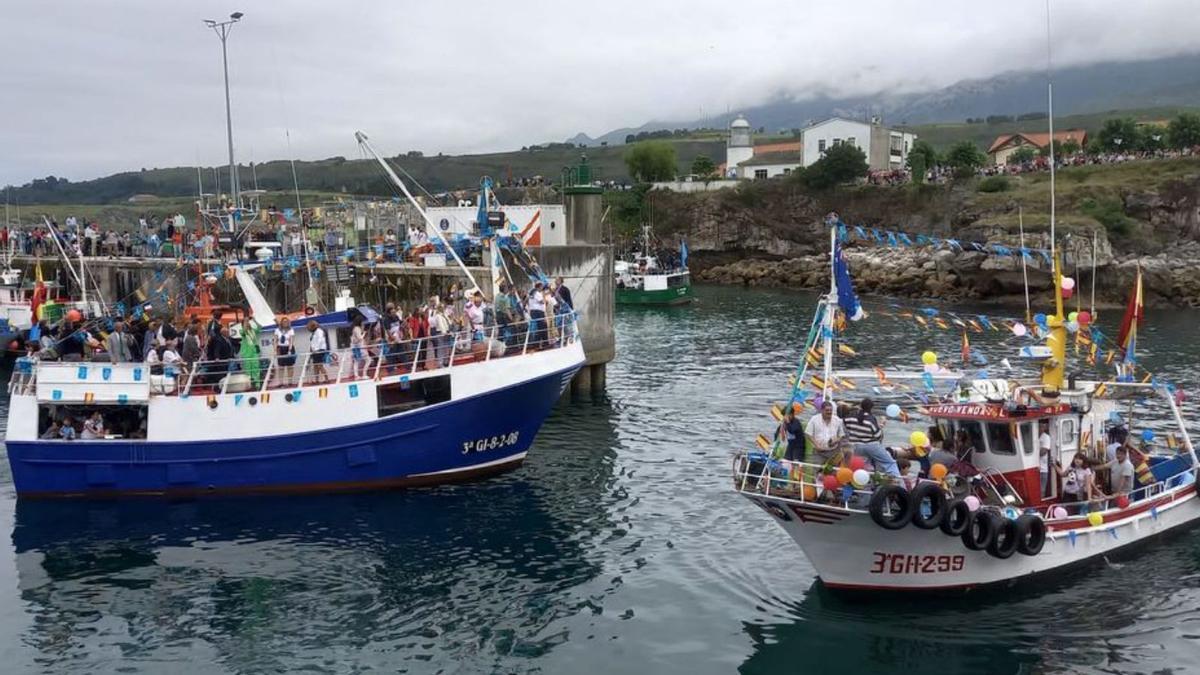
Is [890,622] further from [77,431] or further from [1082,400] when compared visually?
[77,431]

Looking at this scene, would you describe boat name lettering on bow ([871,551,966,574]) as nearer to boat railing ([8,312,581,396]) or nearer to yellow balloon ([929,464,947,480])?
yellow balloon ([929,464,947,480])

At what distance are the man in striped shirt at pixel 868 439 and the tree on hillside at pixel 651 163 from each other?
103 metres

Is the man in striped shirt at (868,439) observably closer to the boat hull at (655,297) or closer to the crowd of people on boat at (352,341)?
the crowd of people on boat at (352,341)

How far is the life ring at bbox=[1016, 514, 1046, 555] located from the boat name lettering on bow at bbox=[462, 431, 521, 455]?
43.7ft

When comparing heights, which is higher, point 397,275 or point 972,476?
point 397,275

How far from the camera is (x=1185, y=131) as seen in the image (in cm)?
9125

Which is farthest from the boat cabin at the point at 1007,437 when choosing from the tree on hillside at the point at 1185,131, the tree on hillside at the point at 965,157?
the tree on hillside at the point at 965,157

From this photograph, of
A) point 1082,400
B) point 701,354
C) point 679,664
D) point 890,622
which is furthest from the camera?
point 701,354

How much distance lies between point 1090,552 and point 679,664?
9695 mm

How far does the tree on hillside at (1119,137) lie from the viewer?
98500 millimetres

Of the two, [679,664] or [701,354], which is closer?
[679,664]

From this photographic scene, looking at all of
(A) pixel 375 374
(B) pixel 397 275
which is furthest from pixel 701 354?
(A) pixel 375 374

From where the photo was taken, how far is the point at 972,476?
2050 cm

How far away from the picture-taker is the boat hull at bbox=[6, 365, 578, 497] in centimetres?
2641
